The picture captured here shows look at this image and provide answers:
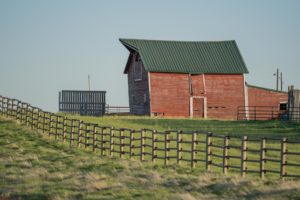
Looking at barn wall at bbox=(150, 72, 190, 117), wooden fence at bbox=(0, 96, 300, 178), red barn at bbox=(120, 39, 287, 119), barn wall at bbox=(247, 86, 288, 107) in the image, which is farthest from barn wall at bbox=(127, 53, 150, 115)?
wooden fence at bbox=(0, 96, 300, 178)

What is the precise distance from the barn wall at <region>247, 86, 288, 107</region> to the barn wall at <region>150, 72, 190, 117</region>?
23.3ft

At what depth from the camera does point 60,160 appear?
2869 cm

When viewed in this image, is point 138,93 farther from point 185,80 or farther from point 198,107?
point 198,107

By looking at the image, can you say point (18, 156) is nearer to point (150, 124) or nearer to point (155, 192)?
point (155, 192)

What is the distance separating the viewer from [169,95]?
56.2 m

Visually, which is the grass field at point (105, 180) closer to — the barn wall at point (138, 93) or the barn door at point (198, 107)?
the barn wall at point (138, 93)

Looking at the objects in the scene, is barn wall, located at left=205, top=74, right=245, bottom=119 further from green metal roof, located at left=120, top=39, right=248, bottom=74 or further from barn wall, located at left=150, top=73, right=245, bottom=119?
green metal roof, located at left=120, top=39, right=248, bottom=74

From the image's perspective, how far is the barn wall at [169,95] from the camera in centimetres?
5575

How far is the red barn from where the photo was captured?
185 ft

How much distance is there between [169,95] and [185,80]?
7.37 feet

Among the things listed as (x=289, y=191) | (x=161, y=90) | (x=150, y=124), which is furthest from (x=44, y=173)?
(x=161, y=90)

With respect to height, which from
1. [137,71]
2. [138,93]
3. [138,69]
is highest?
[138,69]

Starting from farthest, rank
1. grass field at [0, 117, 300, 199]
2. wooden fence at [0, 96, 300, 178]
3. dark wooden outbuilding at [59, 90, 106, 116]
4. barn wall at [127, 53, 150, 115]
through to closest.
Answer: dark wooden outbuilding at [59, 90, 106, 116]
barn wall at [127, 53, 150, 115]
wooden fence at [0, 96, 300, 178]
grass field at [0, 117, 300, 199]

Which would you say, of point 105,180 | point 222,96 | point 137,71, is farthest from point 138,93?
point 105,180
